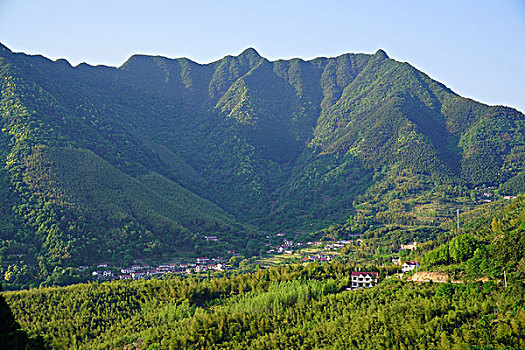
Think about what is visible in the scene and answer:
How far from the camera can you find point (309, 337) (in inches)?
1588

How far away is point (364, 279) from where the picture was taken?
56.8m

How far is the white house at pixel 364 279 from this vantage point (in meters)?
56.1

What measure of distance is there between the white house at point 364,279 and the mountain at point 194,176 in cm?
5050

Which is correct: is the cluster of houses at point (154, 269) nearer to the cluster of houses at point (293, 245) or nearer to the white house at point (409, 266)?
the cluster of houses at point (293, 245)

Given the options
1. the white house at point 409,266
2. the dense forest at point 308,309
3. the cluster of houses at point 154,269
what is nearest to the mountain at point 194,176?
the cluster of houses at point 154,269

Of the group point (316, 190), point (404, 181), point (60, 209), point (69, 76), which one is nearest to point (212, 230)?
point (60, 209)

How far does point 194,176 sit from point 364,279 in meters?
126

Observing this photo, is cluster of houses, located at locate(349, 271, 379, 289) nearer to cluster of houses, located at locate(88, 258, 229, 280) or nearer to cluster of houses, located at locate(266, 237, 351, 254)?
cluster of houses, located at locate(88, 258, 229, 280)

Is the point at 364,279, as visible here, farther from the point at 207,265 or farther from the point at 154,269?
the point at 154,269

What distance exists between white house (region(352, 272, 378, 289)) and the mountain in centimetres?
5050

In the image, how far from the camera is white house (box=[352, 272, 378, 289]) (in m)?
56.1

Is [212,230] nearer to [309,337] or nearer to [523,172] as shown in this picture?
[309,337]

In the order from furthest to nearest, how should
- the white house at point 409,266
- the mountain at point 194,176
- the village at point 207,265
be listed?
the mountain at point 194,176 < the village at point 207,265 < the white house at point 409,266

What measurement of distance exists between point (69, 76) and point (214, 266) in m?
127
